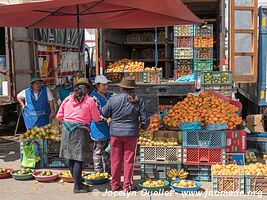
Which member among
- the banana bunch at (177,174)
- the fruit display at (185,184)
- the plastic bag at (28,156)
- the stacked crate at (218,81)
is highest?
the stacked crate at (218,81)

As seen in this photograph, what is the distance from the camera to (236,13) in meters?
10.0

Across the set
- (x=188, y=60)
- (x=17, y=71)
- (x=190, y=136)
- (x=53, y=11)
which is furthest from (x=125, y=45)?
(x=190, y=136)

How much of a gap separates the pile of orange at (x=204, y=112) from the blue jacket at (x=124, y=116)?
1.16 m

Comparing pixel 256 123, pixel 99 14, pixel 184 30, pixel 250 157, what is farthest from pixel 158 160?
pixel 184 30

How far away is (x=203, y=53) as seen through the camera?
11.4m

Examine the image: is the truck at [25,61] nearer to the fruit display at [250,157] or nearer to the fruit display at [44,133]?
the fruit display at [44,133]

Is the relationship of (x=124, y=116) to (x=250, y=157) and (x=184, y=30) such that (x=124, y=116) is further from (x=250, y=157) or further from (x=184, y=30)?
(x=184, y=30)

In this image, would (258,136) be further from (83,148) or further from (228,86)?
(83,148)

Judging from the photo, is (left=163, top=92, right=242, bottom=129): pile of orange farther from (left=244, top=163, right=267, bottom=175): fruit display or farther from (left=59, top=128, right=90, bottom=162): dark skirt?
(left=59, top=128, right=90, bottom=162): dark skirt

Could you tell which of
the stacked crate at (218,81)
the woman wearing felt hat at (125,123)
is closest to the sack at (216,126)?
the woman wearing felt hat at (125,123)

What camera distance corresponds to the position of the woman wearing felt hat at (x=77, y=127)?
5.99m

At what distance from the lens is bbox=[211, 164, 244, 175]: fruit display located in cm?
601

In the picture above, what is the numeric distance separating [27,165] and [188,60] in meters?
5.97

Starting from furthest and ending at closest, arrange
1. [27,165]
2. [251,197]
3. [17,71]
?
[17,71]
[27,165]
[251,197]
